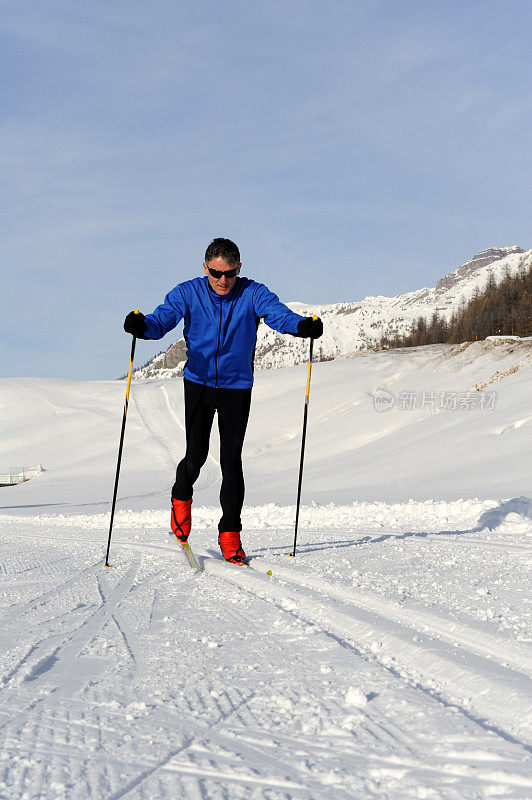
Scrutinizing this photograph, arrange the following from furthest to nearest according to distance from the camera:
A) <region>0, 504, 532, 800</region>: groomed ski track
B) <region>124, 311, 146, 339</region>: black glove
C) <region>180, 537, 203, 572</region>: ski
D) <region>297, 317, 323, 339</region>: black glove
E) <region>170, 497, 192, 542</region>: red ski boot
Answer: <region>170, 497, 192, 542</region>: red ski boot → <region>124, 311, 146, 339</region>: black glove → <region>297, 317, 323, 339</region>: black glove → <region>180, 537, 203, 572</region>: ski → <region>0, 504, 532, 800</region>: groomed ski track

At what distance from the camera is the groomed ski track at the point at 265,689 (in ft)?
4.05

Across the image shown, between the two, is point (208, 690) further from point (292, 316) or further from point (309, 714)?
point (292, 316)

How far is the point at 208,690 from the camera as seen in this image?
1.74m

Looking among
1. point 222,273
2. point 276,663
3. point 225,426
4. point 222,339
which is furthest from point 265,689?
point 222,273

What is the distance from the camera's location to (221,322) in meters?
4.65

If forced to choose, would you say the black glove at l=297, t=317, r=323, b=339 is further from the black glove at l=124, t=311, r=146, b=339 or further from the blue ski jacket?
the black glove at l=124, t=311, r=146, b=339

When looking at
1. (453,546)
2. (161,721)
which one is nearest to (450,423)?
(453,546)

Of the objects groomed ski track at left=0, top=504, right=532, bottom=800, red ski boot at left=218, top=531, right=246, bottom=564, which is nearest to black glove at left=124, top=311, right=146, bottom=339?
red ski boot at left=218, top=531, right=246, bottom=564

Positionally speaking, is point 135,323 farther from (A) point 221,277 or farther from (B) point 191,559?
(B) point 191,559

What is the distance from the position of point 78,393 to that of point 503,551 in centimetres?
5027

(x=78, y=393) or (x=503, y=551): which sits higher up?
(x=78, y=393)

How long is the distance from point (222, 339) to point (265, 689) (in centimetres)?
319

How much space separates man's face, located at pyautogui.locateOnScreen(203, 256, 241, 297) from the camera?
14.9 ft

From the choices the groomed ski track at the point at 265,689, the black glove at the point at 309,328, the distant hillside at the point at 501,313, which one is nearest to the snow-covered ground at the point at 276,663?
the groomed ski track at the point at 265,689
